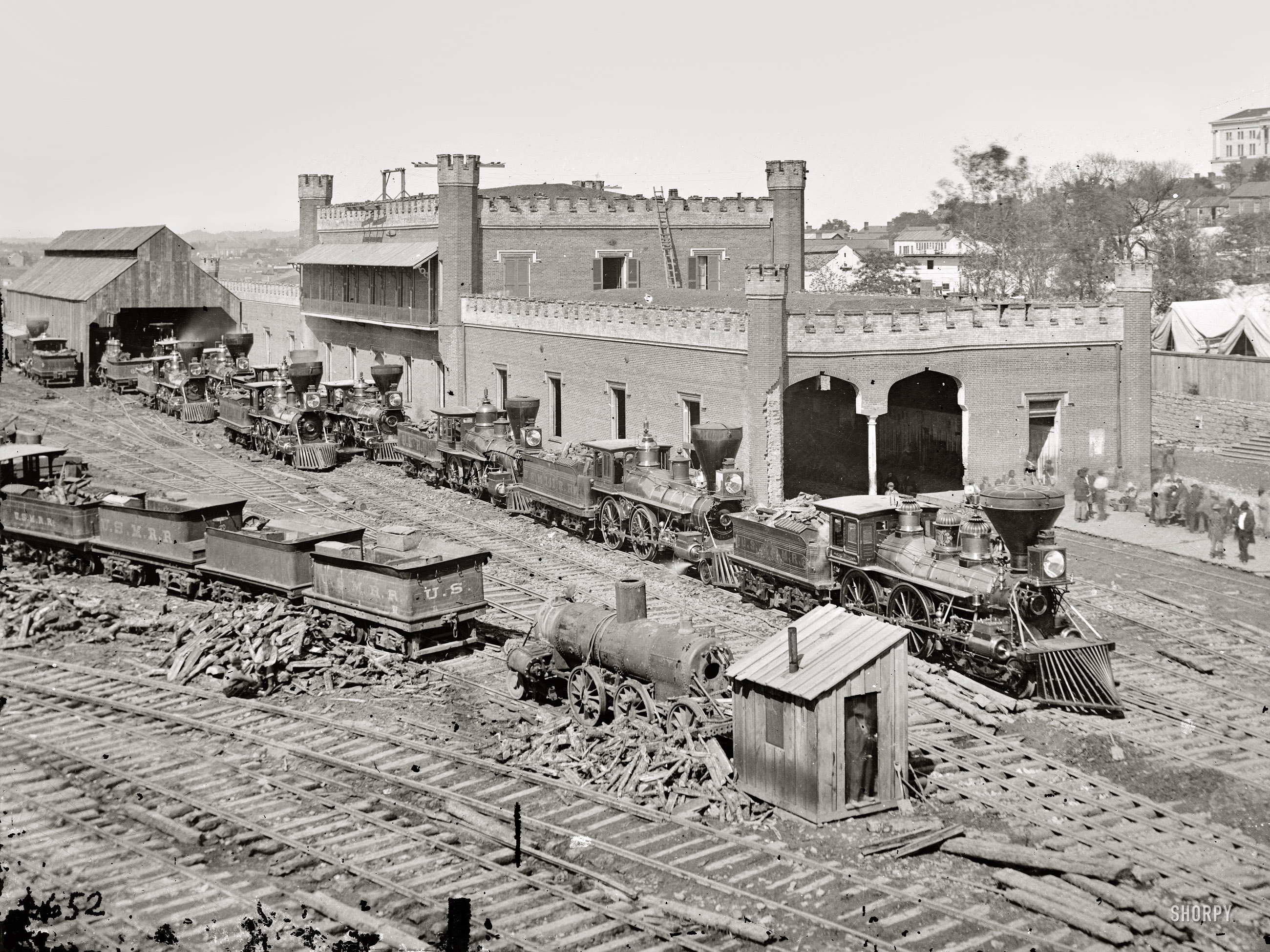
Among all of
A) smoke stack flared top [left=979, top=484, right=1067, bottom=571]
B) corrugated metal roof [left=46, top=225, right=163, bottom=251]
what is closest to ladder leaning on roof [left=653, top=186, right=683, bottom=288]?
corrugated metal roof [left=46, top=225, right=163, bottom=251]

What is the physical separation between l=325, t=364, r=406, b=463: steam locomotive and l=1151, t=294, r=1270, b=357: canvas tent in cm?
2274

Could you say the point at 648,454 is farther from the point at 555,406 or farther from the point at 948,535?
the point at 555,406

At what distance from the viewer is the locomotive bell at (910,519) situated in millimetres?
20656

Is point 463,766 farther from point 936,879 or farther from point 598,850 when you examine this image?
point 936,879

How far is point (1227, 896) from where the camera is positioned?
12.3 meters

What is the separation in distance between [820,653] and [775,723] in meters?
0.89

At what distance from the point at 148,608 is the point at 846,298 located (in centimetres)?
2342

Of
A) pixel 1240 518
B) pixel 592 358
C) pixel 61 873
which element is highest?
pixel 592 358

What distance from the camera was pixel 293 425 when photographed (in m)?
38.7

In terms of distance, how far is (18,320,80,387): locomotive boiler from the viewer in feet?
179

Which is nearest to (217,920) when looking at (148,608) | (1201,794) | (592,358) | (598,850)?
(598,850)

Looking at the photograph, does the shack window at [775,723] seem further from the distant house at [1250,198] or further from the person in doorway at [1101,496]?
the distant house at [1250,198]

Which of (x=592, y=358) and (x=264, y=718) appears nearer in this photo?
(x=264, y=718)

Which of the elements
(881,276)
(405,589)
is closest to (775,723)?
(405,589)
